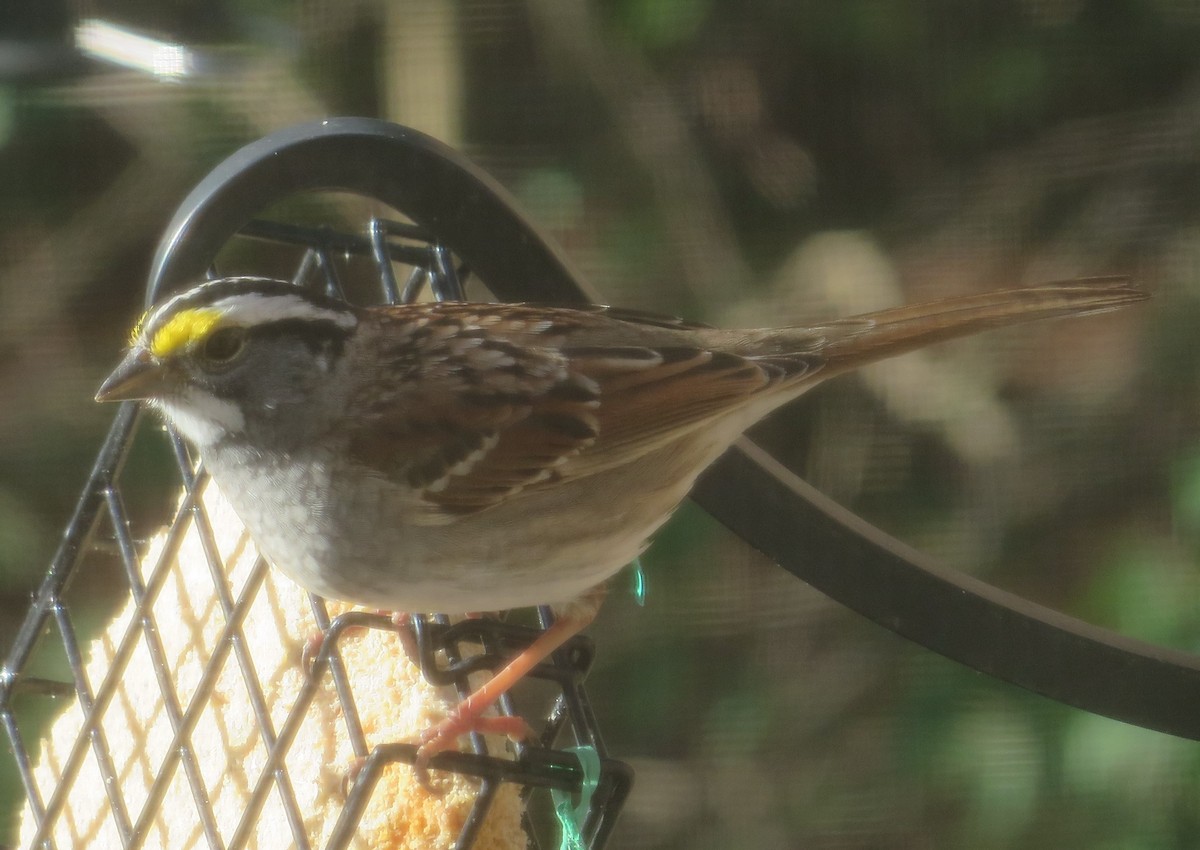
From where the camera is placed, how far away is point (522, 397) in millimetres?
1688

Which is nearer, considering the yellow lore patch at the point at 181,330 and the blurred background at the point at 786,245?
the yellow lore patch at the point at 181,330

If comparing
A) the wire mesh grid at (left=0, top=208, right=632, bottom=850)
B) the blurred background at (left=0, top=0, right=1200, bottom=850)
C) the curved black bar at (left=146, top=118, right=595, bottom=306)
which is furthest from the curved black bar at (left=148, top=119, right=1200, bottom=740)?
the blurred background at (left=0, top=0, right=1200, bottom=850)

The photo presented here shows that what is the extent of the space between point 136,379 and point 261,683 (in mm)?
365

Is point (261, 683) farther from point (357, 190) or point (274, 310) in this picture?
point (357, 190)

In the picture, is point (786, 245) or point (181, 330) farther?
point (786, 245)

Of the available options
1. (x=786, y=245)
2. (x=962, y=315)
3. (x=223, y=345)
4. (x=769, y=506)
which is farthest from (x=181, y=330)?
(x=786, y=245)

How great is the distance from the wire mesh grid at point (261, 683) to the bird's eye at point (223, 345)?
0.40ft

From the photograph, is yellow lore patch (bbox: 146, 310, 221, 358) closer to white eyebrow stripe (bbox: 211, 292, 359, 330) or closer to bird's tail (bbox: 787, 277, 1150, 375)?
white eyebrow stripe (bbox: 211, 292, 359, 330)

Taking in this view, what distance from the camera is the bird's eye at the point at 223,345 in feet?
5.24

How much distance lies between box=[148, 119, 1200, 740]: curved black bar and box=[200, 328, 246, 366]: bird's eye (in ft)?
0.22

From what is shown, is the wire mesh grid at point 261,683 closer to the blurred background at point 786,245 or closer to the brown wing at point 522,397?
the brown wing at point 522,397

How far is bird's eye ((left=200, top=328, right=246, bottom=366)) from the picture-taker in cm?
160

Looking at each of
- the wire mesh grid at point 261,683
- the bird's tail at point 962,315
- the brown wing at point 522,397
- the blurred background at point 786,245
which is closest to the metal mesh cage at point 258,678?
the wire mesh grid at point 261,683

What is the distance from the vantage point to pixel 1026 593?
3.03 m
